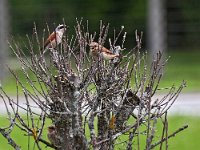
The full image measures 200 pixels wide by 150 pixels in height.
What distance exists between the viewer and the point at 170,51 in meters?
28.3

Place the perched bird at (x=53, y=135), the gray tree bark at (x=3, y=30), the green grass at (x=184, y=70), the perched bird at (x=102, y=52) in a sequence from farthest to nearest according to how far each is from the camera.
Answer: the gray tree bark at (x=3, y=30) < the green grass at (x=184, y=70) < the perched bird at (x=102, y=52) < the perched bird at (x=53, y=135)

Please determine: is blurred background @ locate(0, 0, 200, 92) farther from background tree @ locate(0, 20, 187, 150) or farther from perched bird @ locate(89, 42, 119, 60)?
background tree @ locate(0, 20, 187, 150)

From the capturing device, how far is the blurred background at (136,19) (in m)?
24.5

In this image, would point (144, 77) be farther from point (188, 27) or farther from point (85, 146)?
point (188, 27)

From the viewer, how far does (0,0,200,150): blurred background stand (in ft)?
79.5

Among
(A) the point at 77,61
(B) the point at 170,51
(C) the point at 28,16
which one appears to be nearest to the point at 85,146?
(A) the point at 77,61

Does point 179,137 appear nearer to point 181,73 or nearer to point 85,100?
point 85,100

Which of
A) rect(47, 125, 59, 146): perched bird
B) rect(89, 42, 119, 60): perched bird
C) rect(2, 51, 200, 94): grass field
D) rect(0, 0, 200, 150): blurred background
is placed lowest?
rect(47, 125, 59, 146): perched bird

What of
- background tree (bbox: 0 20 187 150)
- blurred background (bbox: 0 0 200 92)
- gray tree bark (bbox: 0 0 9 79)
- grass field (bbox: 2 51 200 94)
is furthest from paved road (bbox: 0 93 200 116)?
background tree (bbox: 0 20 187 150)

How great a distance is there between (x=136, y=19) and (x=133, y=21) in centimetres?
34

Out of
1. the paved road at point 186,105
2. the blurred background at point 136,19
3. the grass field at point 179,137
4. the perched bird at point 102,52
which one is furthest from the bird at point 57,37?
the blurred background at point 136,19

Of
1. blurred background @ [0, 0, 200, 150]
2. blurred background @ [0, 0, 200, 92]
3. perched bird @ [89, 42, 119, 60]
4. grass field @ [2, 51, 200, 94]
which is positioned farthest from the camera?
blurred background @ [0, 0, 200, 92]

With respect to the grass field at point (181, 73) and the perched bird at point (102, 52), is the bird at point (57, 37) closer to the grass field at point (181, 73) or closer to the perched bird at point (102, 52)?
the perched bird at point (102, 52)

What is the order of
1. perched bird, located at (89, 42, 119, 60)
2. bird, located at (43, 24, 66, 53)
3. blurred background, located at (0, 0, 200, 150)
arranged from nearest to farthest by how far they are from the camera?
perched bird, located at (89, 42, 119, 60) → bird, located at (43, 24, 66, 53) → blurred background, located at (0, 0, 200, 150)
